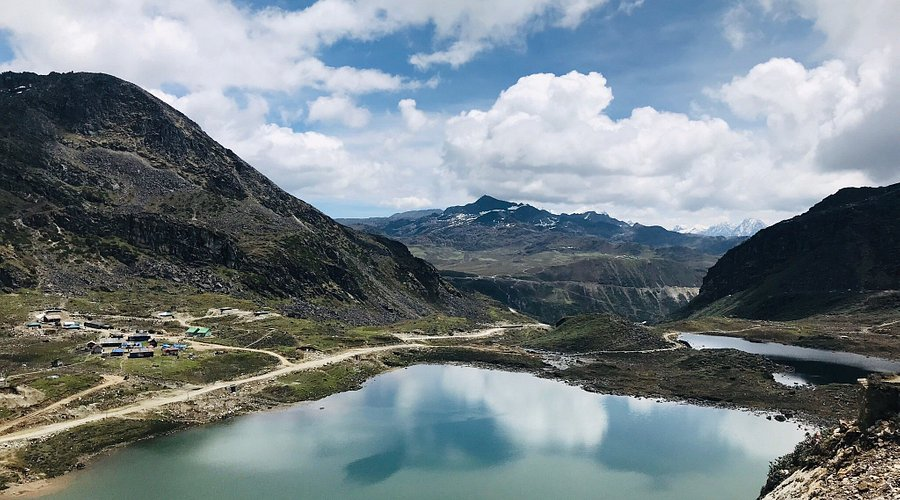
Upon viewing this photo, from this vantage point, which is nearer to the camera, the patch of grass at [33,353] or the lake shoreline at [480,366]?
the lake shoreline at [480,366]

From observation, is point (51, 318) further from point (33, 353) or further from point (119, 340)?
point (33, 353)

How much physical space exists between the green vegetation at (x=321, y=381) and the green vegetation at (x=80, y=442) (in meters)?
24.4

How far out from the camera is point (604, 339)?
18212 cm

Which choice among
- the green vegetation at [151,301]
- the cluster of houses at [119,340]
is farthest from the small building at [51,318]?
the green vegetation at [151,301]

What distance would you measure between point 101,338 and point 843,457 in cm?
13942

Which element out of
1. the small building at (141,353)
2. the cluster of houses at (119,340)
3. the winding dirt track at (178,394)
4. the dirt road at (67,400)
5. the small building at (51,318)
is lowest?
the winding dirt track at (178,394)

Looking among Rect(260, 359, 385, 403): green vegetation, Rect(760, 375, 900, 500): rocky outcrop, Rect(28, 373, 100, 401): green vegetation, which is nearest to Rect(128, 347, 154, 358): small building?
Rect(28, 373, 100, 401): green vegetation

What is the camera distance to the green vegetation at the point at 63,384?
8856 centimetres

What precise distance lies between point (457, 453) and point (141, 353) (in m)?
72.6

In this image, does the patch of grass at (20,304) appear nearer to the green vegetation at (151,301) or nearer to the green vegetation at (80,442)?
the green vegetation at (151,301)

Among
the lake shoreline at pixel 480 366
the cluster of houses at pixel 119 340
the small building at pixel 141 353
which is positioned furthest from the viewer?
the cluster of houses at pixel 119 340

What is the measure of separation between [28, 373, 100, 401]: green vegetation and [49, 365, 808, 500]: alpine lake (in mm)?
20145

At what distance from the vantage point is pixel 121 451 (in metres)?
76.9

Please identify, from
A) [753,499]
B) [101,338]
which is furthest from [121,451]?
[753,499]
